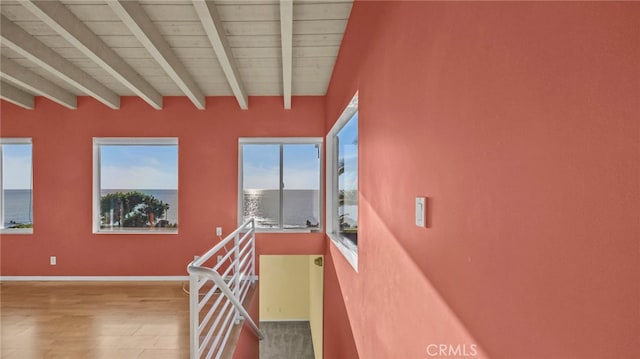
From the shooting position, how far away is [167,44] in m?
2.63

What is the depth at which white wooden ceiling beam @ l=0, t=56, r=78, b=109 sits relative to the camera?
2920 millimetres

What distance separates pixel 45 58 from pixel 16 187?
267cm

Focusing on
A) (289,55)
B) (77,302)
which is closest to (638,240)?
(289,55)

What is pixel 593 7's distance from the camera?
48cm

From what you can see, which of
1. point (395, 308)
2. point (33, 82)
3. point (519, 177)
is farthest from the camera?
point (33, 82)

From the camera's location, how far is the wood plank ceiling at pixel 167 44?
6.93ft

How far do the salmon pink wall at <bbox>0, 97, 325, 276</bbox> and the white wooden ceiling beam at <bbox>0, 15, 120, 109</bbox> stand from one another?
0.69 metres

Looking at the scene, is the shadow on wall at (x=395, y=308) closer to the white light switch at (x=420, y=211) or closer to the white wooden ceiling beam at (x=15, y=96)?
the white light switch at (x=420, y=211)

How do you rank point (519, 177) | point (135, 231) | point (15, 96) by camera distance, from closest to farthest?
1. point (519, 177)
2. point (15, 96)
3. point (135, 231)

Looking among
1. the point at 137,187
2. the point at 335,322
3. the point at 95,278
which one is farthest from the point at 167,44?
the point at 95,278

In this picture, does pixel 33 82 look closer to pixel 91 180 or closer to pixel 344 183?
pixel 91 180

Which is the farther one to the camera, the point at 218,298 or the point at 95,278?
the point at 95,278
